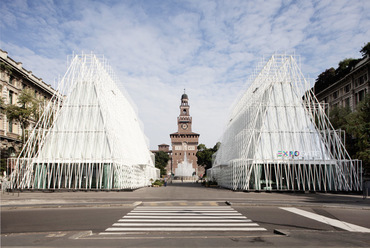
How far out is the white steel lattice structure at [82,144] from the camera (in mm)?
37438

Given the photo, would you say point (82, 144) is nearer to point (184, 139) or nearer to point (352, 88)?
point (352, 88)

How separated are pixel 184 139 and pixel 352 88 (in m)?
110

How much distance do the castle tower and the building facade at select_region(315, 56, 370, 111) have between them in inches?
3800

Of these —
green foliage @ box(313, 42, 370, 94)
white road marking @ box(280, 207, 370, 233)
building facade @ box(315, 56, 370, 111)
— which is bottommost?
white road marking @ box(280, 207, 370, 233)

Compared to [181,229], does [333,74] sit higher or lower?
higher

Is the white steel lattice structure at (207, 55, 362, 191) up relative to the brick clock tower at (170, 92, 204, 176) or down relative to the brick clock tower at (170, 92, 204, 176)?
down

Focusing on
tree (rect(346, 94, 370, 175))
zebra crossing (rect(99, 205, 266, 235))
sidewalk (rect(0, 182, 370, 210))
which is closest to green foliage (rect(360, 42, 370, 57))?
tree (rect(346, 94, 370, 175))

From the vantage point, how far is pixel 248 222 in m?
13.7

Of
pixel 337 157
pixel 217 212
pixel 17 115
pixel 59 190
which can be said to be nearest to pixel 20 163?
pixel 59 190

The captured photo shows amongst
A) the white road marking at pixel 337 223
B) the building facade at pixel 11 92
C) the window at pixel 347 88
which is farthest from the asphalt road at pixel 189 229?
the window at pixel 347 88

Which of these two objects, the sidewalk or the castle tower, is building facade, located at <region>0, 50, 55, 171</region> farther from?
the castle tower

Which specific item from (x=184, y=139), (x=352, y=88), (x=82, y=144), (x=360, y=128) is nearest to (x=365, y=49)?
(x=352, y=88)

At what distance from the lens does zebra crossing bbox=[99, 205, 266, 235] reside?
12055 mm

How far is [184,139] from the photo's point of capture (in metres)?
164
